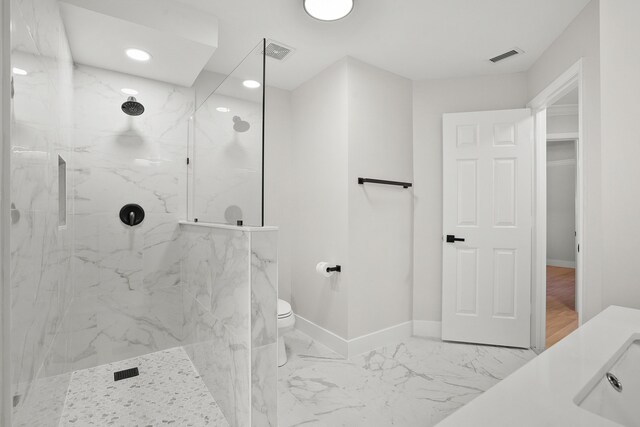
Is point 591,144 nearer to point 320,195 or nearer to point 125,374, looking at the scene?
point 320,195

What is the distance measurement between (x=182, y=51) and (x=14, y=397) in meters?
1.91

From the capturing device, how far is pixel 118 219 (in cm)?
222

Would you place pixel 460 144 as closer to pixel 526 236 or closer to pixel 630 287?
pixel 526 236

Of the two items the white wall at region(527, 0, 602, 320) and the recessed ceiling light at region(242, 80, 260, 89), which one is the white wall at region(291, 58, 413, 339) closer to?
the recessed ceiling light at region(242, 80, 260, 89)

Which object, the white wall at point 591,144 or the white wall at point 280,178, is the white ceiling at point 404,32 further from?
the white wall at point 280,178

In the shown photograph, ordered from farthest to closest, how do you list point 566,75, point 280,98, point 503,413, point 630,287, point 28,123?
point 280,98 < point 566,75 < point 630,287 < point 28,123 < point 503,413

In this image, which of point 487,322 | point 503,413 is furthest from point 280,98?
point 503,413

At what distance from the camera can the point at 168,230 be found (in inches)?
95.0

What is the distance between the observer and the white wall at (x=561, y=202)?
5.33 meters

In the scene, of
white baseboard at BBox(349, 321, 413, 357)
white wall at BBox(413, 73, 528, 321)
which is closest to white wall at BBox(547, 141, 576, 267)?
white wall at BBox(413, 73, 528, 321)

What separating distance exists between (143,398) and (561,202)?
662cm

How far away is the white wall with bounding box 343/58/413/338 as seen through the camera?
243 cm

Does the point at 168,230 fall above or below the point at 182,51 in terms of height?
below

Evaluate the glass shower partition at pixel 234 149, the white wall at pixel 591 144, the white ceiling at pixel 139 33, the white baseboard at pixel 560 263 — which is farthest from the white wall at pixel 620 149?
the white baseboard at pixel 560 263
